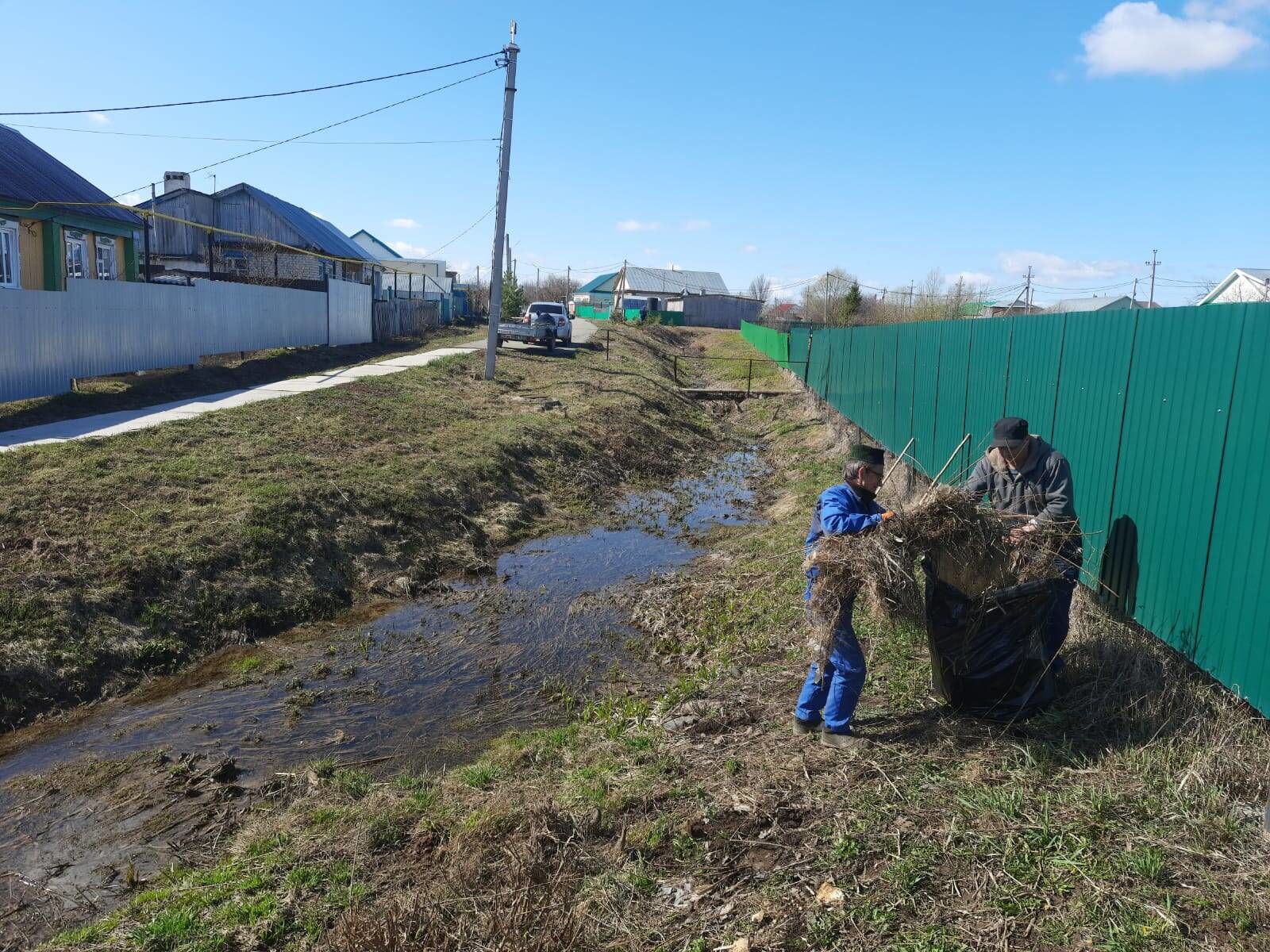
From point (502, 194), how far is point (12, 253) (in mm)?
10653

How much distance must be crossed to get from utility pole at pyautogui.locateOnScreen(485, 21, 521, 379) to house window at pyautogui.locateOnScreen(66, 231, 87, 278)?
988 cm

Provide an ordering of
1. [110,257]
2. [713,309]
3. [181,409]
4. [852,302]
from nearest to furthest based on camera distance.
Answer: [181,409]
[110,257]
[852,302]
[713,309]

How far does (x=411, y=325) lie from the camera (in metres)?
39.2

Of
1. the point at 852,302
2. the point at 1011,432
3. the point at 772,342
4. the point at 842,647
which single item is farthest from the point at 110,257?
the point at 852,302

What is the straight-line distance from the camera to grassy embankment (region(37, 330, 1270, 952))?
3.43m

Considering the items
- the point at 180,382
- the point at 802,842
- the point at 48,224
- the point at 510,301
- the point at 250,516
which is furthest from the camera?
the point at 510,301

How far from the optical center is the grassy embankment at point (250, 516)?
738 cm

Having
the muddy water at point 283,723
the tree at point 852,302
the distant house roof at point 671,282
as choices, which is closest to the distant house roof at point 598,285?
the distant house roof at point 671,282

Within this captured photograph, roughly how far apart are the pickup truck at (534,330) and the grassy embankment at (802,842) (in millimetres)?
28448

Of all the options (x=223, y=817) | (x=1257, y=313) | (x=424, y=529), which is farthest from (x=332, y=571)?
(x=1257, y=313)

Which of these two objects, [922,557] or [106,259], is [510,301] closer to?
[106,259]

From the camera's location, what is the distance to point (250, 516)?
31.7 feet

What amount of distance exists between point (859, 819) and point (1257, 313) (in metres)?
2.95

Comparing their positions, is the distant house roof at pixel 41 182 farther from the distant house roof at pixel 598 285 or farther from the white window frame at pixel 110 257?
the distant house roof at pixel 598 285
